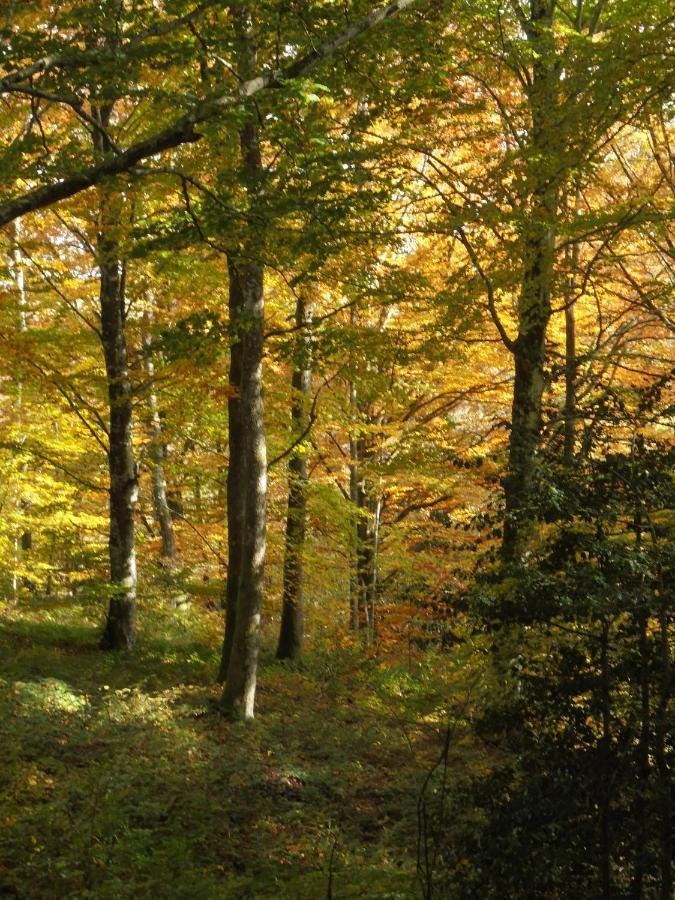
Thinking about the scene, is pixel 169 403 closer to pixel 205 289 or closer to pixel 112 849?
pixel 205 289

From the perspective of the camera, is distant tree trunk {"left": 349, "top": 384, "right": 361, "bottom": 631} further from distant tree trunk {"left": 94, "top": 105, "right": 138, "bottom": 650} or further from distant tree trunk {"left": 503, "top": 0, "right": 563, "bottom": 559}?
distant tree trunk {"left": 503, "top": 0, "right": 563, "bottom": 559}

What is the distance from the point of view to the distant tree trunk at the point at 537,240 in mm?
7297

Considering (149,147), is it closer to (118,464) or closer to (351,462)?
(118,464)

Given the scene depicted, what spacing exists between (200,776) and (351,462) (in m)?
9.29

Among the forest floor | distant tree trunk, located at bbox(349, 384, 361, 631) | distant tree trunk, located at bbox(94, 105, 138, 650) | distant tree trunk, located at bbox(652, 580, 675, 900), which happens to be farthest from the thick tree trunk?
distant tree trunk, located at bbox(349, 384, 361, 631)

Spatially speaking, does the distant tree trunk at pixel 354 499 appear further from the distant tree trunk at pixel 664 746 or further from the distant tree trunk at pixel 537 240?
the distant tree trunk at pixel 664 746

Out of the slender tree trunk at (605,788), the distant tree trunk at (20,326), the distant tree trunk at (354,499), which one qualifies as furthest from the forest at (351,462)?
the distant tree trunk at (354,499)

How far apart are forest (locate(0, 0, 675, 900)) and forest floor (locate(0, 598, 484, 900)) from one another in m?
0.04

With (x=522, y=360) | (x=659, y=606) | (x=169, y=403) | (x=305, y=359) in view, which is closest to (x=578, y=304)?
(x=522, y=360)

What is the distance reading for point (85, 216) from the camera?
34.3 ft

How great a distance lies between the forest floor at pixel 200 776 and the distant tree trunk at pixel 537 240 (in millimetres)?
2836

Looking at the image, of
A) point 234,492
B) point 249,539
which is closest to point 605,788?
point 249,539

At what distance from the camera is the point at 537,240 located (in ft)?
28.3

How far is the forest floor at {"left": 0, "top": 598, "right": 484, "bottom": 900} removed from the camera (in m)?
5.75
